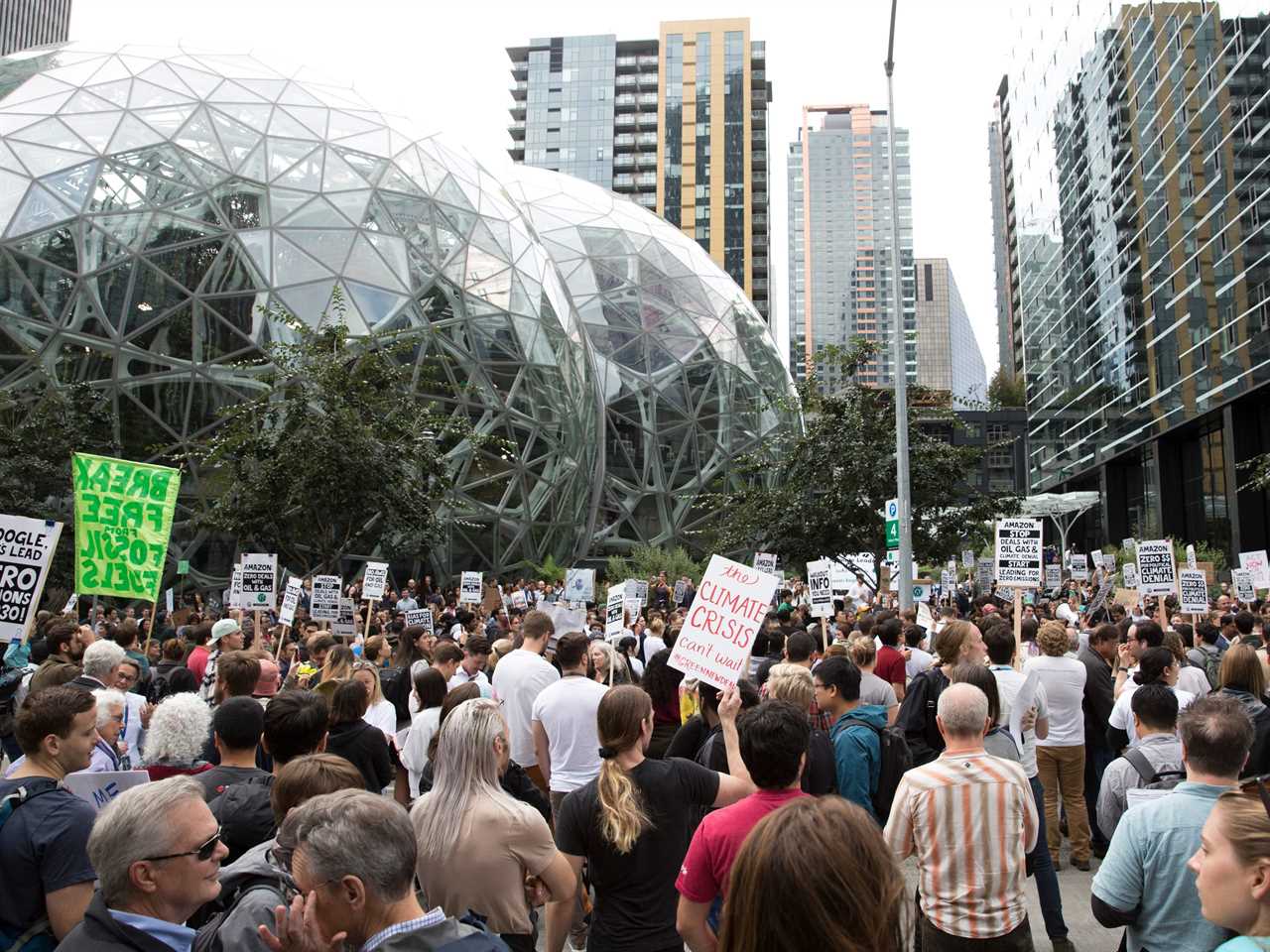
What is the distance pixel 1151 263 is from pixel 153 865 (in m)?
48.2

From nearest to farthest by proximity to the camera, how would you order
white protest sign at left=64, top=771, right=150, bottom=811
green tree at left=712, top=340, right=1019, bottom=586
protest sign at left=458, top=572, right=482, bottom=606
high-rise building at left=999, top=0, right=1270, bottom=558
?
white protest sign at left=64, top=771, right=150, bottom=811 → protest sign at left=458, top=572, right=482, bottom=606 → green tree at left=712, top=340, right=1019, bottom=586 → high-rise building at left=999, top=0, right=1270, bottom=558

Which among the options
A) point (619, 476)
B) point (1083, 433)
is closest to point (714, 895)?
point (619, 476)

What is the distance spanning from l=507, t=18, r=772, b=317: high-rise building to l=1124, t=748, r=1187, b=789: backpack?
92.7m

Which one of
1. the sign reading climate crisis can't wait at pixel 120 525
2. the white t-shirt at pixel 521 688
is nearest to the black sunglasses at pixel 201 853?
the white t-shirt at pixel 521 688

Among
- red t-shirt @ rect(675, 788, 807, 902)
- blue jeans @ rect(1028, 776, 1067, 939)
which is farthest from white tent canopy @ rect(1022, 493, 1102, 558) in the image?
red t-shirt @ rect(675, 788, 807, 902)

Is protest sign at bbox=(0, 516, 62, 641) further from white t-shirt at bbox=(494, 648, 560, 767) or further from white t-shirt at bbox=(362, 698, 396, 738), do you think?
white t-shirt at bbox=(494, 648, 560, 767)

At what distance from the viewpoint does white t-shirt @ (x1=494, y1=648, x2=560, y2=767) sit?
299 inches

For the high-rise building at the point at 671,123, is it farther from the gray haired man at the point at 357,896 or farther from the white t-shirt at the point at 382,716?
the gray haired man at the point at 357,896

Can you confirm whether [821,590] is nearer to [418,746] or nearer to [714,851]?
[418,746]

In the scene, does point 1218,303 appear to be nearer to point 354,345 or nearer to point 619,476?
point 619,476

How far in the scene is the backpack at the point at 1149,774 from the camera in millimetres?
4652

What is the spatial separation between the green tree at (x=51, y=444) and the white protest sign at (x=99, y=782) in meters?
17.4

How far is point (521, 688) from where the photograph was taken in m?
7.62

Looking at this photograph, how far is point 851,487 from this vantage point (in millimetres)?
24078
